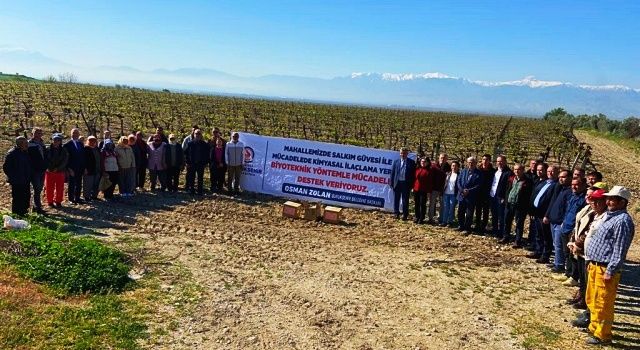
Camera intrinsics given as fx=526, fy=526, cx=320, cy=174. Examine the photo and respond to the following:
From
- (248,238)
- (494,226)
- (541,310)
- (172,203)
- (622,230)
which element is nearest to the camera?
(622,230)

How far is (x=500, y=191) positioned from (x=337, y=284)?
4817 mm

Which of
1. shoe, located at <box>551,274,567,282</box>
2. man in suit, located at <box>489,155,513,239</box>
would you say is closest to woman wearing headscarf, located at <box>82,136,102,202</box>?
man in suit, located at <box>489,155,513,239</box>

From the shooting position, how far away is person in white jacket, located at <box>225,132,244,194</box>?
47.0 feet

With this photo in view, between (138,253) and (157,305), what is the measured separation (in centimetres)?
229

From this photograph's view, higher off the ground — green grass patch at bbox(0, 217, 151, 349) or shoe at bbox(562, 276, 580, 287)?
shoe at bbox(562, 276, 580, 287)

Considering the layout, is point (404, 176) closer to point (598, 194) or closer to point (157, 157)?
point (598, 194)

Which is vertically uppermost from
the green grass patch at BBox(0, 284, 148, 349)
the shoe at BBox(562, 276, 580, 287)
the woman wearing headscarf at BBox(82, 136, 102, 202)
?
the woman wearing headscarf at BBox(82, 136, 102, 202)

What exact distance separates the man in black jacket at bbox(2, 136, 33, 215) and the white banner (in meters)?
5.77

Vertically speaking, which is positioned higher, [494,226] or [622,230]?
[622,230]

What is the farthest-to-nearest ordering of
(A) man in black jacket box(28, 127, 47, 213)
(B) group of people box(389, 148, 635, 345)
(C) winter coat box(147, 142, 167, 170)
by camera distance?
(C) winter coat box(147, 142, 167, 170) < (A) man in black jacket box(28, 127, 47, 213) < (B) group of people box(389, 148, 635, 345)

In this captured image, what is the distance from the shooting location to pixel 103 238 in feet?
32.2

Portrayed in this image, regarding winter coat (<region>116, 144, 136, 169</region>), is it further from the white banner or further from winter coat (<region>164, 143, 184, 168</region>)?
the white banner

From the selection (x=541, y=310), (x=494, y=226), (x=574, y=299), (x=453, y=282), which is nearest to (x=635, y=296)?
(x=574, y=299)

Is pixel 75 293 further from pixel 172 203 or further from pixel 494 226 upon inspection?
pixel 494 226
